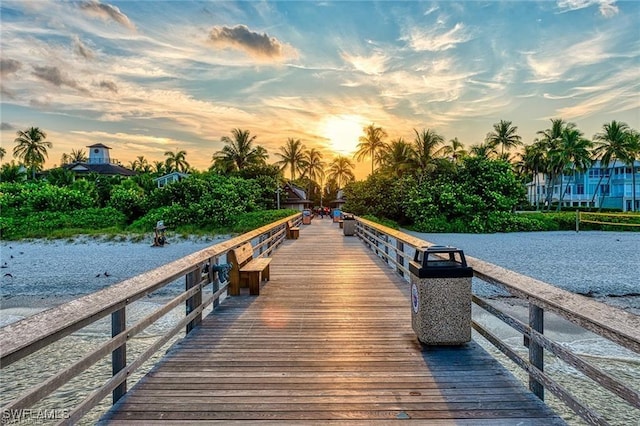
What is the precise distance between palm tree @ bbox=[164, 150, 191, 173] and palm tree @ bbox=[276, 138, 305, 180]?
17088 mm

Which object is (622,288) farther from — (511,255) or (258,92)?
(258,92)

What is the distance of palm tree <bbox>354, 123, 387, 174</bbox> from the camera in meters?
53.0

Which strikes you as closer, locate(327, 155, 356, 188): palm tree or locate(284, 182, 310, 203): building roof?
locate(284, 182, 310, 203): building roof

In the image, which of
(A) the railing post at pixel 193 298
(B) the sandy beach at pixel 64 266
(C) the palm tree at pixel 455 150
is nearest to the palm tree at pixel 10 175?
(B) the sandy beach at pixel 64 266

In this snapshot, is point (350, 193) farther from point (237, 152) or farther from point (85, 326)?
point (85, 326)

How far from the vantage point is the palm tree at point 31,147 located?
55.1 m

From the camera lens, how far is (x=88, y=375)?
606 centimetres

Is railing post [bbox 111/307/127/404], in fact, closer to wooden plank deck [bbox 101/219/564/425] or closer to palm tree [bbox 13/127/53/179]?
wooden plank deck [bbox 101/219/564/425]

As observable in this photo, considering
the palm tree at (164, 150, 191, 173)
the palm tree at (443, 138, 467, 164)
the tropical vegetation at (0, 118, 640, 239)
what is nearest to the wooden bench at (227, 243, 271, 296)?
the tropical vegetation at (0, 118, 640, 239)

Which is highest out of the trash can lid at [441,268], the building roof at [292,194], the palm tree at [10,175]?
the palm tree at [10,175]

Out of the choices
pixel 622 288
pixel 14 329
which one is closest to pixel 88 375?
pixel 14 329

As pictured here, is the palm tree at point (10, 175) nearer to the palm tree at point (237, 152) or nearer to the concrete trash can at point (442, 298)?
the palm tree at point (237, 152)

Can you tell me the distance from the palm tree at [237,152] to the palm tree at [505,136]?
106 feet

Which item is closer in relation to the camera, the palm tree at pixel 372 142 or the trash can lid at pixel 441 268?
the trash can lid at pixel 441 268
